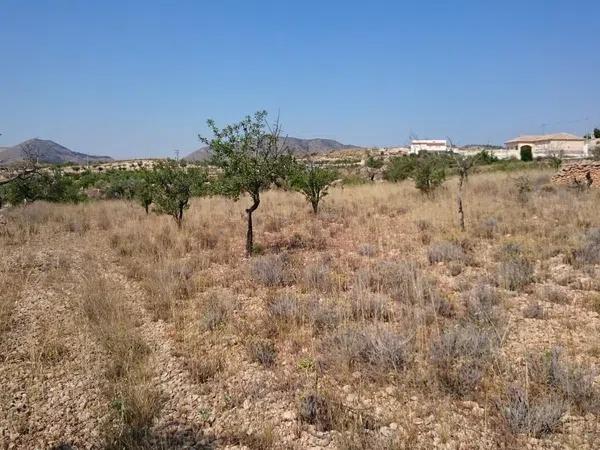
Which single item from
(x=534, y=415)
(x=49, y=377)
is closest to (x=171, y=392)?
(x=49, y=377)

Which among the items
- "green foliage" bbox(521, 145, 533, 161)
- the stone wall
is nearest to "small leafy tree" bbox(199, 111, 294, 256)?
the stone wall

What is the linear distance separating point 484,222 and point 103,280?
10.1 metres

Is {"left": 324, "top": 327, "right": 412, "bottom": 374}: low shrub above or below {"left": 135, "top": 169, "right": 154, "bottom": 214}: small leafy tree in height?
Result: below

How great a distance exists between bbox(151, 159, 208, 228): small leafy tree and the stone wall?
1626 centimetres

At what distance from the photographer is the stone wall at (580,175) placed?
17.3 meters

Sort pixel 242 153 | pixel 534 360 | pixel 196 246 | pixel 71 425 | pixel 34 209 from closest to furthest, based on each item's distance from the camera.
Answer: pixel 71 425
pixel 534 360
pixel 242 153
pixel 196 246
pixel 34 209

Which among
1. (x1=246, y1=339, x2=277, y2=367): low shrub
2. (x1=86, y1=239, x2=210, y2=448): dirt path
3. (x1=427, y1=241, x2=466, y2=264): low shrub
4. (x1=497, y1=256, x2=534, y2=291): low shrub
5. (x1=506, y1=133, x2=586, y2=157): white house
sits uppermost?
(x1=506, y1=133, x2=586, y2=157): white house

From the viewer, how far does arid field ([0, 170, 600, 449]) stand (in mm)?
3467

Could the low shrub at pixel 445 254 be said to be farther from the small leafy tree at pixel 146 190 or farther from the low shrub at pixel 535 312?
the small leafy tree at pixel 146 190

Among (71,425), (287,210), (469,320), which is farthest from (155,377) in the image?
(287,210)

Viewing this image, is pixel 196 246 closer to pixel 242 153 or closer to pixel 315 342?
pixel 242 153

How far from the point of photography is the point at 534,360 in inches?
165

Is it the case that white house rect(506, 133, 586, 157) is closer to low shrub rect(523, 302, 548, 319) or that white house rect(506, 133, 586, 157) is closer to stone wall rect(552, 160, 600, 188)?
stone wall rect(552, 160, 600, 188)

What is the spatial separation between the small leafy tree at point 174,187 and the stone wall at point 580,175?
1626 centimetres
